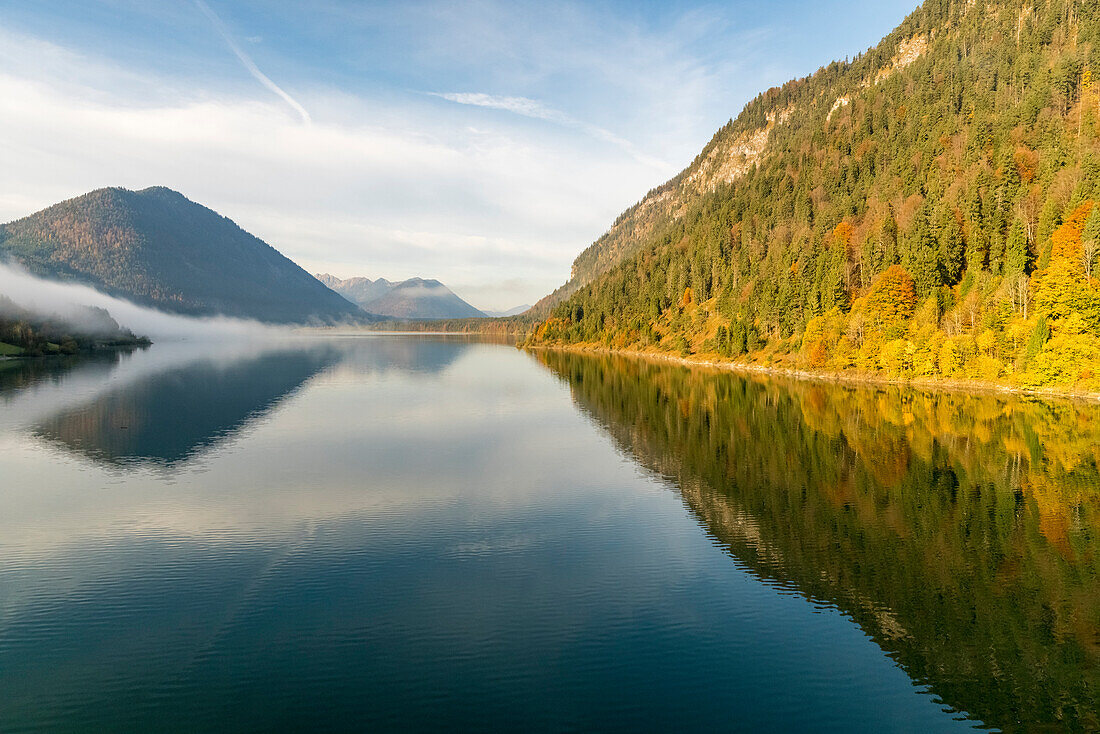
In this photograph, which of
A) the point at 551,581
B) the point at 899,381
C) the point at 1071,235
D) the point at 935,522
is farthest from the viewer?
the point at 899,381

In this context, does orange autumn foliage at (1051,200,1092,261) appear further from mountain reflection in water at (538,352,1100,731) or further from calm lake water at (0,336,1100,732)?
calm lake water at (0,336,1100,732)

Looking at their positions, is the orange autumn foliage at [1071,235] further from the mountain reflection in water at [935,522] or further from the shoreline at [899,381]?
the mountain reflection in water at [935,522]

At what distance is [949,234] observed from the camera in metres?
116

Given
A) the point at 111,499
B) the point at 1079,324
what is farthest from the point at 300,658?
the point at 1079,324

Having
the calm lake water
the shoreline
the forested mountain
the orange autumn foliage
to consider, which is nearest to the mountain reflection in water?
the calm lake water

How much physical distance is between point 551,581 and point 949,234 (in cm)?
12788

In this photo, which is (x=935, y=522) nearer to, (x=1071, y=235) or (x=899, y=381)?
(x=899, y=381)

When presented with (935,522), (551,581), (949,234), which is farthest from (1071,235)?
(551,581)

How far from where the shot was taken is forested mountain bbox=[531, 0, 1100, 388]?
306 feet

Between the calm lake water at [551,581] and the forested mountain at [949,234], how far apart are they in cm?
4007

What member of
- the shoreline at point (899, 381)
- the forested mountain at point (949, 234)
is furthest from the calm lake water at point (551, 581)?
the forested mountain at point (949, 234)

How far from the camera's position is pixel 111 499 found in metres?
40.6

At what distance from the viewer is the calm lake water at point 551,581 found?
1917cm

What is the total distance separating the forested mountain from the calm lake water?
40068 mm
